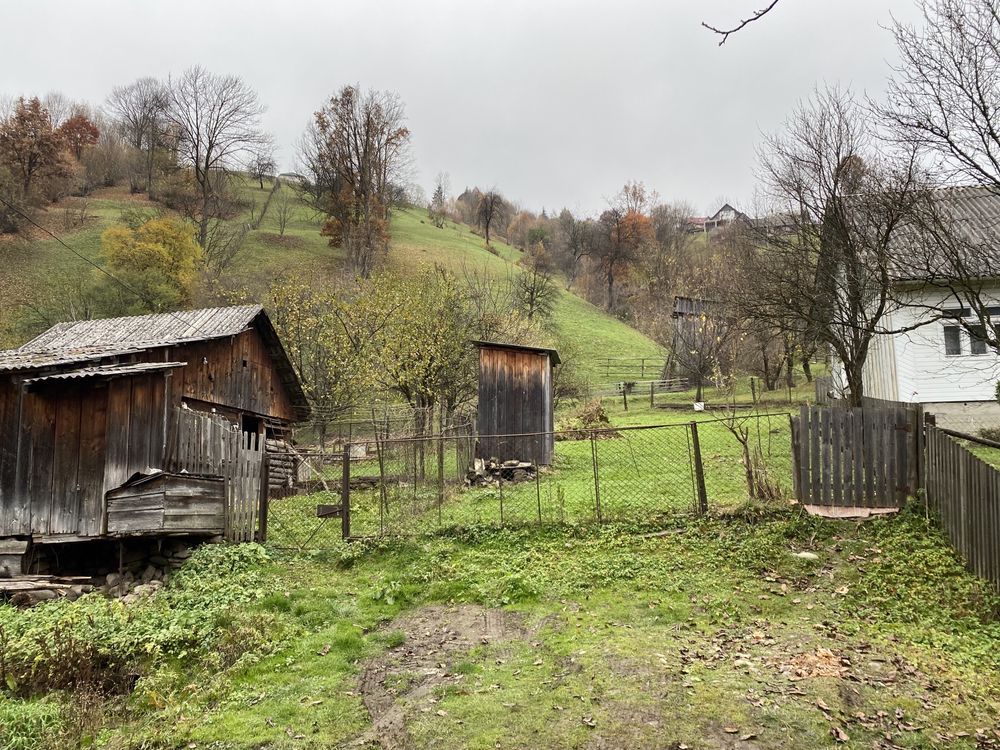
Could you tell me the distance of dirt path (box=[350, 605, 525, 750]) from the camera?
214 inches

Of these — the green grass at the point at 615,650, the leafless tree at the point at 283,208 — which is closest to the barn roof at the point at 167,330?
the green grass at the point at 615,650

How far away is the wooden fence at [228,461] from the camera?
1159cm

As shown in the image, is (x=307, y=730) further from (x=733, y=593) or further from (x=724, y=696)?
(x=733, y=593)

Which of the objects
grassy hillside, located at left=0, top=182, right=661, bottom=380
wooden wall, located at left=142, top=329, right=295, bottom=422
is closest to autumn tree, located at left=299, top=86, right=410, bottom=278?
grassy hillside, located at left=0, top=182, right=661, bottom=380

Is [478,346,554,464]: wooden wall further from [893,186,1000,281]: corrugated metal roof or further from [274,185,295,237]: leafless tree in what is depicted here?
[274,185,295,237]: leafless tree

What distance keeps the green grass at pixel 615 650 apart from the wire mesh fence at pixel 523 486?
1.04m

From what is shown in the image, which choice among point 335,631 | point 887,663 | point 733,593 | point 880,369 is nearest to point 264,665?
point 335,631

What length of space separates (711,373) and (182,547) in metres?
25.3

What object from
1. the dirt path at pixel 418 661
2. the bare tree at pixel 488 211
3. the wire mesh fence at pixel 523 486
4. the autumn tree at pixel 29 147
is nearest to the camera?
the dirt path at pixel 418 661

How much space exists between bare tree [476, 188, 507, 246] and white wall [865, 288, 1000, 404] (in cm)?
5521

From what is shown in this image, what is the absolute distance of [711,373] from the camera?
3044cm

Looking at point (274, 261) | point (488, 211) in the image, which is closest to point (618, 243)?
point (488, 211)

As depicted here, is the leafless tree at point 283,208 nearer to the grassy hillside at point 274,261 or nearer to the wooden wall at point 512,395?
the grassy hillside at point 274,261

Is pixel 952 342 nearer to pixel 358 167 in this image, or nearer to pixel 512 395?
pixel 512 395
